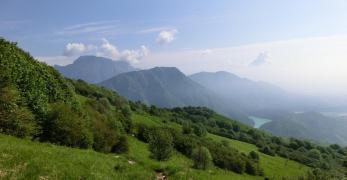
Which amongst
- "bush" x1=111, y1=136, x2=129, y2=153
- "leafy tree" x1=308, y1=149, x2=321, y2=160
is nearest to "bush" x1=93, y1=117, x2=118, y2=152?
"bush" x1=111, y1=136, x2=129, y2=153

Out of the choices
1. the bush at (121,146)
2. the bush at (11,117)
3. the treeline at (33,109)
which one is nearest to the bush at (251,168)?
the bush at (121,146)

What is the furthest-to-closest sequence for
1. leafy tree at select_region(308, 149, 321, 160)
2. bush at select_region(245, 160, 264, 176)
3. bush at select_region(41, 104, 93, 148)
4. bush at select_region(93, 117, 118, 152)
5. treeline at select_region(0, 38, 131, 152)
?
leafy tree at select_region(308, 149, 321, 160) → bush at select_region(245, 160, 264, 176) → bush at select_region(93, 117, 118, 152) → bush at select_region(41, 104, 93, 148) → treeline at select_region(0, 38, 131, 152)

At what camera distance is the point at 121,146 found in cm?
6362

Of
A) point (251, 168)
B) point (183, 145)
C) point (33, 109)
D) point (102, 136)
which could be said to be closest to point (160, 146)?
point (102, 136)

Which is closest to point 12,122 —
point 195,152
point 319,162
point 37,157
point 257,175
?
point 37,157

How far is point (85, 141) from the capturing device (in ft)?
142

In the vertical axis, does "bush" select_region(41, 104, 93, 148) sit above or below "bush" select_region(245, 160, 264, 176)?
above

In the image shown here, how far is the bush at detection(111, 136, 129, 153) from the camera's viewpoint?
204 feet

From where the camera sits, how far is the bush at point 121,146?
62188mm

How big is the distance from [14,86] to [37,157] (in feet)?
77.1

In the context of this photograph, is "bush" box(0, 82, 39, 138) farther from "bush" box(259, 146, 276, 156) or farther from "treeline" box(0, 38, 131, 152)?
"bush" box(259, 146, 276, 156)

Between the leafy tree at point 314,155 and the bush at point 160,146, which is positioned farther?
the leafy tree at point 314,155

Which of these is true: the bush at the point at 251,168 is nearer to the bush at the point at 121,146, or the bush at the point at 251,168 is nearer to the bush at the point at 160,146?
the bush at the point at 121,146

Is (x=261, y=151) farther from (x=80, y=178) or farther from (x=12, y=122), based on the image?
(x=80, y=178)
